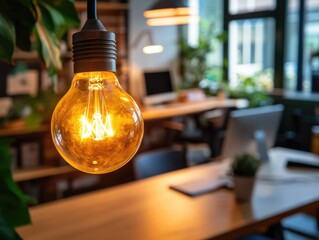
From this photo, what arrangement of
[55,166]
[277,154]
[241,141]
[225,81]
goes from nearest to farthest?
1. [241,141]
2. [277,154]
3. [55,166]
4. [225,81]

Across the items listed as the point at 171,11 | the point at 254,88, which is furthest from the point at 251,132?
the point at 254,88

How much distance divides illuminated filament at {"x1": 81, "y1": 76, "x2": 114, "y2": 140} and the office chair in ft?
6.91

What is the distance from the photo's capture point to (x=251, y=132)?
9.18 ft

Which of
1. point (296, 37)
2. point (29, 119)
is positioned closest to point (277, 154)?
point (29, 119)

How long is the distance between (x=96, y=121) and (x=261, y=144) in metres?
2.39

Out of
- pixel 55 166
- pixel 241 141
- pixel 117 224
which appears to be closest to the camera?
pixel 117 224

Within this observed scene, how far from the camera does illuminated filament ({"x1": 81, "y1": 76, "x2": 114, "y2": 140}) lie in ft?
2.29

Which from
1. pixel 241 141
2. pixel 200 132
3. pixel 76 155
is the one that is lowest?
pixel 200 132

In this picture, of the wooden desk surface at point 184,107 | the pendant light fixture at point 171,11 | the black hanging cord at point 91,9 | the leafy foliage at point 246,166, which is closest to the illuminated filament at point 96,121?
the black hanging cord at point 91,9

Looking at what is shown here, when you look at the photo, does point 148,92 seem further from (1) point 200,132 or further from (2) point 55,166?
(2) point 55,166

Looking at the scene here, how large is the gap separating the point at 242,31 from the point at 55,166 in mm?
3901

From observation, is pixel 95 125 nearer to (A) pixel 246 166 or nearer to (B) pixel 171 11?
(A) pixel 246 166

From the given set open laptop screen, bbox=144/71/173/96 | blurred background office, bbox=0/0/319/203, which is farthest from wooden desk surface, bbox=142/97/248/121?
open laptop screen, bbox=144/71/173/96

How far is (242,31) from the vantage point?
688 cm
